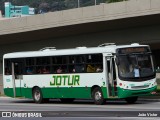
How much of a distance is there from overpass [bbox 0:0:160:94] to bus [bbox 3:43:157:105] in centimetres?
955

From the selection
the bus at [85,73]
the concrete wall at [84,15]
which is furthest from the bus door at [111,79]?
the concrete wall at [84,15]

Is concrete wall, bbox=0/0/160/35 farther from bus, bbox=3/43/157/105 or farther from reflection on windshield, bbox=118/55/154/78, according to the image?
reflection on windshield, bbox=118/55/154/78

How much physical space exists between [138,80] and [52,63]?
5444mm

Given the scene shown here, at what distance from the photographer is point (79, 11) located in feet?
126

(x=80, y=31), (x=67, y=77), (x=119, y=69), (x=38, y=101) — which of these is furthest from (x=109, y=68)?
(x=80, y=31)

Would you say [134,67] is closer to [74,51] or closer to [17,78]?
[74,51]

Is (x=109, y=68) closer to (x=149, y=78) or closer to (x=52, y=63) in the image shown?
(x=149, y=78)

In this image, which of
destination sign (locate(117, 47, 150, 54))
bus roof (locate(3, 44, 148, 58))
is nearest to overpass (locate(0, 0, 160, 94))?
bus roof (locate(3, 44, 148, 58))

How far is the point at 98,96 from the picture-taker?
24.4m

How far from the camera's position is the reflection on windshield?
2355 centimetres

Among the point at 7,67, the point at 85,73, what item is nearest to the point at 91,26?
the point at 7,67

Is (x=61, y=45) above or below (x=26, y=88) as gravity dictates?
above

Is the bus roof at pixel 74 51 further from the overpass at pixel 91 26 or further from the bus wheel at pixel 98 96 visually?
the overpass at pixel 91 26

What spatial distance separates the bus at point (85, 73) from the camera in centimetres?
2359
